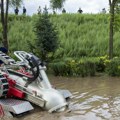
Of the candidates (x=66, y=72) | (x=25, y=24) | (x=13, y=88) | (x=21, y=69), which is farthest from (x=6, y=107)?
(x=25, y=24)

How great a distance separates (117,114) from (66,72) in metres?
7.71

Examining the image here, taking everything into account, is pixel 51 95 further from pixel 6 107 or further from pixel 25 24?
pixel 25 24

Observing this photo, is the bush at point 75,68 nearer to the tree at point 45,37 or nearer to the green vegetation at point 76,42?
the green vegetation at point 76,42

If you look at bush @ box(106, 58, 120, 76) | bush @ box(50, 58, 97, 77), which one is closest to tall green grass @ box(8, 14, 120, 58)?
bush @ box(50, 58, 97, 77)

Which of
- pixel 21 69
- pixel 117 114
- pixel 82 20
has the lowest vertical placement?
pixel 117 114

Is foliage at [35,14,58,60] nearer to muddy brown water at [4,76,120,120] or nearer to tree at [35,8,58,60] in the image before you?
tree at [35,8,58,60]

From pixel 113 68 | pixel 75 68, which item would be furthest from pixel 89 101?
pixel 75 68

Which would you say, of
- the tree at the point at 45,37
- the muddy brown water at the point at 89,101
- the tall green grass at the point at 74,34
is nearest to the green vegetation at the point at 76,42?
the tall green grass at the point at 74,34

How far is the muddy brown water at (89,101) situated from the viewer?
29.9 ft

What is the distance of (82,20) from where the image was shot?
32.0 meters

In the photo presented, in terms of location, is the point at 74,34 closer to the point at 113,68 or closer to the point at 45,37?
the point at 45,37

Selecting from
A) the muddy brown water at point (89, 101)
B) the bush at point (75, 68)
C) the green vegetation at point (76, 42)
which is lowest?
the muddy brown water at point (89, 101)

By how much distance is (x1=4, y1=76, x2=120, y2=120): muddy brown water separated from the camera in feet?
29.9

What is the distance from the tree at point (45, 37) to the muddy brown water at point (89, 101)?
3816 mm
